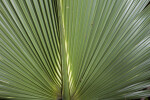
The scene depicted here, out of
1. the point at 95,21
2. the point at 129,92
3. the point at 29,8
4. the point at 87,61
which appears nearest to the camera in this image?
the point at 29,8

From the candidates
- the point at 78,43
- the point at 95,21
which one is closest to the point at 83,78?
the point at 78,43

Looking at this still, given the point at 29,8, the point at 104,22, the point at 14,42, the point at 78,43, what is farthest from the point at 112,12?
the point at 14,42

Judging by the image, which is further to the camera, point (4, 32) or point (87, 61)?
point (87, 61)

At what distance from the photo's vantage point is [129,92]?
2.81 ft

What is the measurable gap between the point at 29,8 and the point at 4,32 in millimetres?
168

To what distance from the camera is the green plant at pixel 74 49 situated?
547 mm

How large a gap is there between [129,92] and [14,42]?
80 centimetres

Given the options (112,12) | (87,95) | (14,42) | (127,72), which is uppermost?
(112,12)

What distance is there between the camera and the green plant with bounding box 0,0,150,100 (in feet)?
1.79

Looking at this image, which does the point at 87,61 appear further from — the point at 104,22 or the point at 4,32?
the point at 4,32

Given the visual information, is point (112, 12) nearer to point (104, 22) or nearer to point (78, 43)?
point (104, 22)

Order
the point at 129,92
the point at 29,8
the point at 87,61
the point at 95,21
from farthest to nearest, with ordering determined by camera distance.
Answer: the point at 129,92 → the point at 87,61 → the point at 95,21 → the point at 29,8

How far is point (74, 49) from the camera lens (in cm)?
68

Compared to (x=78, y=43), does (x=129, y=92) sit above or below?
below
